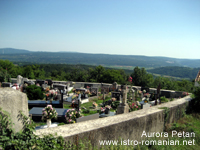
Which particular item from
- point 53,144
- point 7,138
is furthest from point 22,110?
point 53,144

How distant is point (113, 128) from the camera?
3936 millimetres

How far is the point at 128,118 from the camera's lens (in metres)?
4.46

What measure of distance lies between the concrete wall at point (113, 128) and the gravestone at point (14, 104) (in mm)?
606

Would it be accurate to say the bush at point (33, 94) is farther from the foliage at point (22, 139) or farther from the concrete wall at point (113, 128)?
the foliage at point (22, 139)

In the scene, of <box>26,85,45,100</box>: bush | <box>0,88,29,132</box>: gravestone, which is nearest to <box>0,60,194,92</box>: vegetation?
<box>26,85,45,100</box>: bush

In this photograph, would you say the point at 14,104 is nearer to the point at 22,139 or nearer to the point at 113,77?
the point at 22,139

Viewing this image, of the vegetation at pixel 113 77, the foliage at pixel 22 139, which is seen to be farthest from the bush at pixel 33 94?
the vegetation at pixel 113 77

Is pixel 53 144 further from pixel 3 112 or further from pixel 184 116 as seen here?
pixel 184 116

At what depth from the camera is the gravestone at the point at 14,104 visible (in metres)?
2.33

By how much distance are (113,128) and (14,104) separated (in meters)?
2.34

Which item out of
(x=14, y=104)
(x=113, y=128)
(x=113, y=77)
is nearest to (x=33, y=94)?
(x=113, y=128)

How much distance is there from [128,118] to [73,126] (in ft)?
5.24

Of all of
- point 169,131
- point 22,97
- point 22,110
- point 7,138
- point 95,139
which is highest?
point 22,97

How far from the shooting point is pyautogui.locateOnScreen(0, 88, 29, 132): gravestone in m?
2.33
